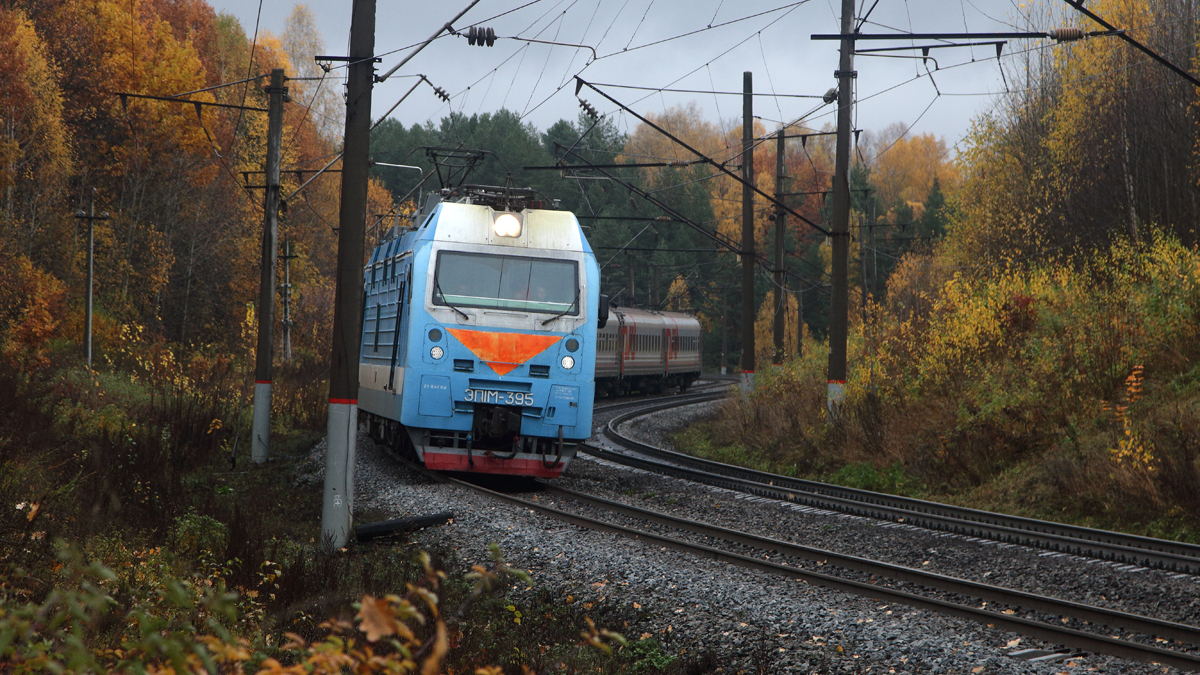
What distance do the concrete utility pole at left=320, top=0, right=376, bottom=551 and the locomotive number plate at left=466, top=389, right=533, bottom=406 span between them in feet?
7.95

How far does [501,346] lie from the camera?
12.2 meters

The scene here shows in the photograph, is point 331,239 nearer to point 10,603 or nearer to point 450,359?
point 450,359

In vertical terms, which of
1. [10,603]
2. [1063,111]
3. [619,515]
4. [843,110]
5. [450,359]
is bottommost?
[619,515]

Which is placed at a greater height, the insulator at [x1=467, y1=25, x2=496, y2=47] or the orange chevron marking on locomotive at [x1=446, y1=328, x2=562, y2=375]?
the insulator at [x1=467, y1=25, x2=496, y2=47]

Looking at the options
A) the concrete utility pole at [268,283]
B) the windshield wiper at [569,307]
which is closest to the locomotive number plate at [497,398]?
the windshield wiper at [569,307]

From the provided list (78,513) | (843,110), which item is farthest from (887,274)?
(78,513)

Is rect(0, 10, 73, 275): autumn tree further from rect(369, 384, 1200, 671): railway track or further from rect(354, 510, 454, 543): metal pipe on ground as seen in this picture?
rect(354, 510, 454, 543): metal pipe on ground

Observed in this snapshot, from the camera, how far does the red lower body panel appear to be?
492 inches

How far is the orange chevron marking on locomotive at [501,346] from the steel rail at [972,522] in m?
3.62

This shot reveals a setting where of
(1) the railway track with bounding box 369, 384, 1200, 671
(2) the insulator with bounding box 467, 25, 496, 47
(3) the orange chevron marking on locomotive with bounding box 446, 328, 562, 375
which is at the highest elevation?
(2) the insulator with bounding box 467, 25, 496, 47

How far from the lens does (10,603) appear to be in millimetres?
3514

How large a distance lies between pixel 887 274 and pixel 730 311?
35.1 ft

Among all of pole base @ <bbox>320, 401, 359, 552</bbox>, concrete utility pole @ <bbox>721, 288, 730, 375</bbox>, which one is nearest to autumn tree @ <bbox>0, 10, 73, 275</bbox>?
pole base @ <bbox>320, 401, 359, 552</bbox>

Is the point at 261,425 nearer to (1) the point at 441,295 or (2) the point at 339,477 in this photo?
(1) the point at 441,295
